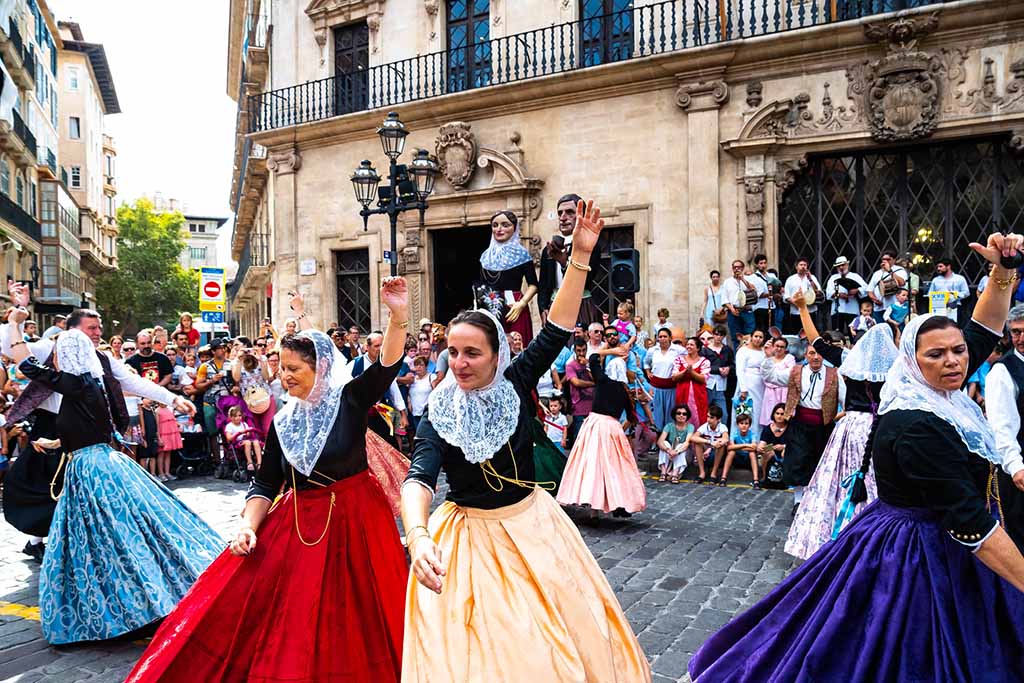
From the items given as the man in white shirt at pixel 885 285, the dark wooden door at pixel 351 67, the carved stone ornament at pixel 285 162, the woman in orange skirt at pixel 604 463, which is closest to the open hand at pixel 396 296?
the woman in orange skirt at pixel 604 463

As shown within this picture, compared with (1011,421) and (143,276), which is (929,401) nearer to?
(1011,421)

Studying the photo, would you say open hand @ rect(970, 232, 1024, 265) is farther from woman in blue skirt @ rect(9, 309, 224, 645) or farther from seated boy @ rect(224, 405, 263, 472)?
seated boy @ rect(224, 405, 263, 472)

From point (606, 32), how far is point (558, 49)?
1033mm

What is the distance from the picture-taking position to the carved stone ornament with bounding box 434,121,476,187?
58.3ft

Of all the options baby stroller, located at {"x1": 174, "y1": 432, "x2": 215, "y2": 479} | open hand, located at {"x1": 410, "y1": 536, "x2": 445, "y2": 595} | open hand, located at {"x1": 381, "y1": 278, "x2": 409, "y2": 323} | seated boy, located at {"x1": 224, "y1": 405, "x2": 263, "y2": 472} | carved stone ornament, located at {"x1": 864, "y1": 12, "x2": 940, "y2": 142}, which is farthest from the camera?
carved stone ornament, located at {"x1": 864, "y1": 12, "x2": 940, "y2": 142}

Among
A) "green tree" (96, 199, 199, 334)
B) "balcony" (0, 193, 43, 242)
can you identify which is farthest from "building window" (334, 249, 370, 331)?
"green tree" (96, 199, 199, 334)

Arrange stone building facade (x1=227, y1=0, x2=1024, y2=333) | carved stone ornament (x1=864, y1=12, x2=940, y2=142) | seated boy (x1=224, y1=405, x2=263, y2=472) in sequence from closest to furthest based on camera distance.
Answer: seated boy (x1=224, y1=405, x2=263, y2=472) < carved stone ornament (x1=864, y1=12, x2=940, y2=142) < stone building facade (x1=227, y1=0, x2=1024, y2=333)

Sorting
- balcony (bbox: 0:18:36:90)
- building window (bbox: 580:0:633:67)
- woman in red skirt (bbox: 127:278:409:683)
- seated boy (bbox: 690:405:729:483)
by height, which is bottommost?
seated boy (bbox: 690:405:729:483)

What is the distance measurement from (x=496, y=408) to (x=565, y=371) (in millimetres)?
8488

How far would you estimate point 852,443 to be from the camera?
645 cm

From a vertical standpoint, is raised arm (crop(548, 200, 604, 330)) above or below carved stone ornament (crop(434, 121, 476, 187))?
below

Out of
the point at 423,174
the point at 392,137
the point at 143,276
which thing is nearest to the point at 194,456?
the point at 423,174

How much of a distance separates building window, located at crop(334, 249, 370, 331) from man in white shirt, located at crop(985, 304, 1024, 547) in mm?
15877

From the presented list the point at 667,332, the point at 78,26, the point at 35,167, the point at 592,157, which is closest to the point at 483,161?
the point at 592,157
